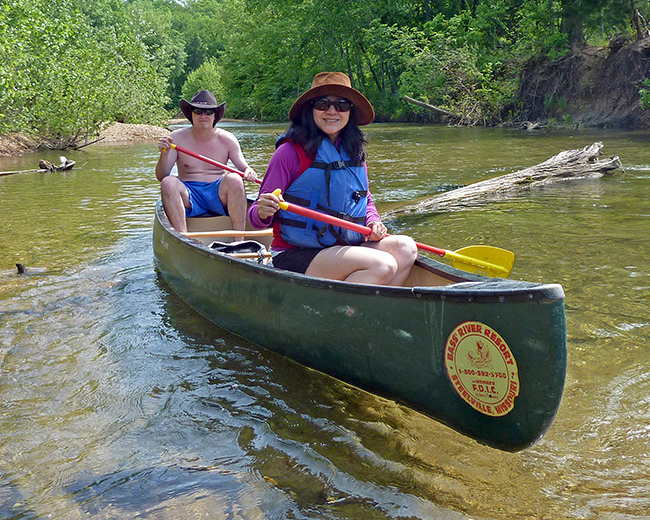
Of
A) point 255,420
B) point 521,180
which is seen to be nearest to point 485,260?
point 255,420

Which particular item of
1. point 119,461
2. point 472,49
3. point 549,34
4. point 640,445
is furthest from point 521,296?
point 472,49

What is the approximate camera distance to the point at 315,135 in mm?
3043

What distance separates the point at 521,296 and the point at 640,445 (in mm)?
960

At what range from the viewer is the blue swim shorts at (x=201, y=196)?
530cm

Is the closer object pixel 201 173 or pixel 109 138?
pixel 201 173

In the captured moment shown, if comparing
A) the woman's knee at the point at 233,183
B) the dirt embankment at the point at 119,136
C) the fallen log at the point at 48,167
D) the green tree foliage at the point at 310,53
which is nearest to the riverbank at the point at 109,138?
the dirt embankment at the point at 119,136

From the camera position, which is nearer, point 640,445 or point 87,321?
point 640,445

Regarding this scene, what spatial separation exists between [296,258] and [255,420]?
0.84 meters

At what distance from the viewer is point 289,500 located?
214cm

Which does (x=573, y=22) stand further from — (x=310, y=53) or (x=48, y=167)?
(x=310, y=53)

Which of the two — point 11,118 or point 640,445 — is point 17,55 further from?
point 640,445

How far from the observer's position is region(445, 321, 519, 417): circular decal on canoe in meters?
2.06

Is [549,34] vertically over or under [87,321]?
over

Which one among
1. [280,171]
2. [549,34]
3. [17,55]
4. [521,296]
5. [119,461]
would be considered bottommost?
[119,461]
